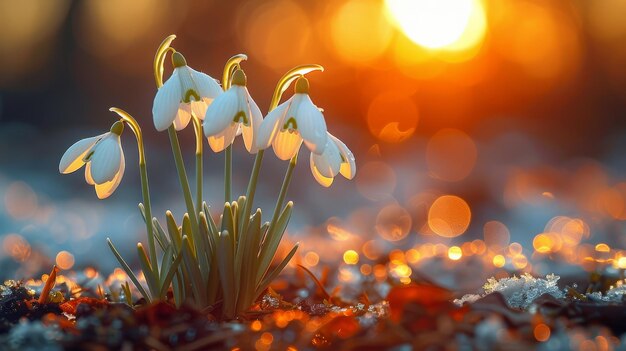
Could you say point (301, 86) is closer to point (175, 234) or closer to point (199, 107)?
point (199, 107)

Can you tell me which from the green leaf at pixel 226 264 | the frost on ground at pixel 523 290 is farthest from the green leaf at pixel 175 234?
the frost on ground at pixel 523 290

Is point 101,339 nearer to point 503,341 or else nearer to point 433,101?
point 503,341

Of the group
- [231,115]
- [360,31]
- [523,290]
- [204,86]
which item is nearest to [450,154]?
[360,31]

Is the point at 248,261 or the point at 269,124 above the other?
the point at 269,124

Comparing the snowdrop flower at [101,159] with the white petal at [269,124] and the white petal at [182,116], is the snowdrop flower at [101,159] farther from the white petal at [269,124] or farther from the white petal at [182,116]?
the white petal at [269,124]

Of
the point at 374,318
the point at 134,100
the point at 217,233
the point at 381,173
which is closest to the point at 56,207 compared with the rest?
the point at 134,100

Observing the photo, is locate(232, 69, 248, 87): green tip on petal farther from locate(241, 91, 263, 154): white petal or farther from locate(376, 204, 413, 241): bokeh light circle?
locate(376, 204, 413, 241): bokeh light circle
